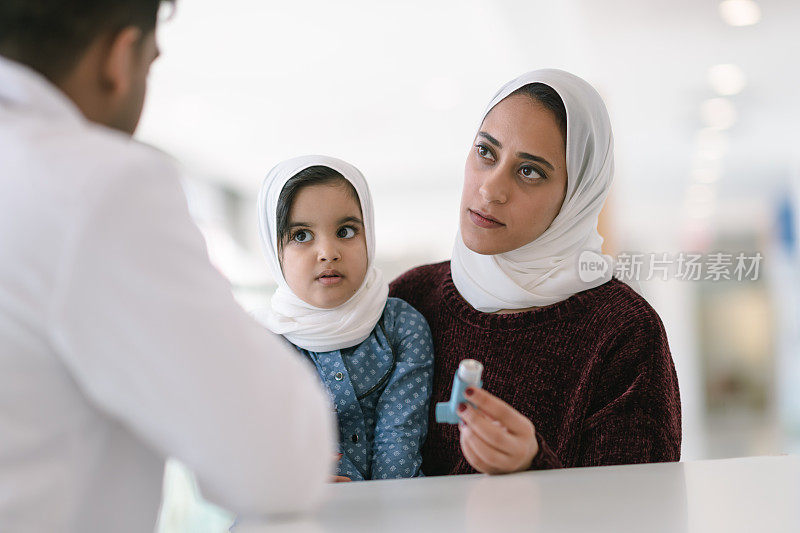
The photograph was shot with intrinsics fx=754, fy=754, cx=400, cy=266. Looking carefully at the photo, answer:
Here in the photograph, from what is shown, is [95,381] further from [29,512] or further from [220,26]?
[220,26]

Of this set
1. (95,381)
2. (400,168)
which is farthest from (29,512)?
(400,168)

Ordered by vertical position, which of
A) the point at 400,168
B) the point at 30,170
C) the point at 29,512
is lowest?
the point at 29,512

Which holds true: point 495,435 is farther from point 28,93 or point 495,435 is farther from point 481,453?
point 28,93

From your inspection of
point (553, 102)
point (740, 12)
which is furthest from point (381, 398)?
point (740, 12)

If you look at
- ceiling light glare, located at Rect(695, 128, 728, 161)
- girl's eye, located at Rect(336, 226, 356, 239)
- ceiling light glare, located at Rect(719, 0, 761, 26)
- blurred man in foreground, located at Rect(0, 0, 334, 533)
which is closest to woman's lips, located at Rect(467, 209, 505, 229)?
girl's eye, located at Rect(336, 226, 356, 239)

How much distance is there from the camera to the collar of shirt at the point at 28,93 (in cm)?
64

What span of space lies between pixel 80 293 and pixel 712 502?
0.66 metres

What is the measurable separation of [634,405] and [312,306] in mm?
561

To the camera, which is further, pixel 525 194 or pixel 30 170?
pixel 525 194

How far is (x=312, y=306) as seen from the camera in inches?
52.2

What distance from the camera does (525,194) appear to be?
1.33m

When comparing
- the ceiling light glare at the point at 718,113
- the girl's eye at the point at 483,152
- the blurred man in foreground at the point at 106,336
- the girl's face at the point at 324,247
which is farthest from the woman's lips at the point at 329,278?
the ceiling light glare at the point at 718,113

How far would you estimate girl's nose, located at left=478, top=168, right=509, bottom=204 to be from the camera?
1.30 meters

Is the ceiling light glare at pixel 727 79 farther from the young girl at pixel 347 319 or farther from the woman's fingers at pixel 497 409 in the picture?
the woman's fingers at pixel 497 409
